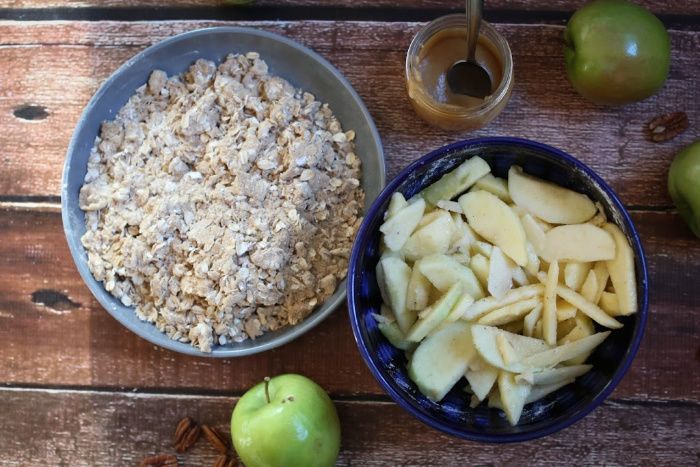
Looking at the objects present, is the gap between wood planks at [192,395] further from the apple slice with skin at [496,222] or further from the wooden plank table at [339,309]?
the apple slice with skin at [496,222]

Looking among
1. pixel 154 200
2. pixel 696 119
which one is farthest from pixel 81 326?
pixel 696 119

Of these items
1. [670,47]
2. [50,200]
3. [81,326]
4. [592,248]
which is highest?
[670,47]

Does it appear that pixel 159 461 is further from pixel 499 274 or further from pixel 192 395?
pixel 499 274

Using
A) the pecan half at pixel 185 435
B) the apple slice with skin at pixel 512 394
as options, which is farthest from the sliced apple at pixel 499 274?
the pecan half at pixel 185 435

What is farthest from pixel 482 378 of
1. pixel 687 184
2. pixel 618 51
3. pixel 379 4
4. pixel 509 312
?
pixel 379 4

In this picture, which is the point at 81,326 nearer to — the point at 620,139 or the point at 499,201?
the point at 499,201

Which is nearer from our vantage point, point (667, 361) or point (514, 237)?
point (514, 237)

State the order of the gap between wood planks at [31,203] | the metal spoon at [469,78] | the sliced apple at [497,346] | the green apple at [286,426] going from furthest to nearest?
the gap between wood planks at [31,203]
the metal spoon at [469,78]
the green apple at [286,426]
the sliced apple at [497,346]
